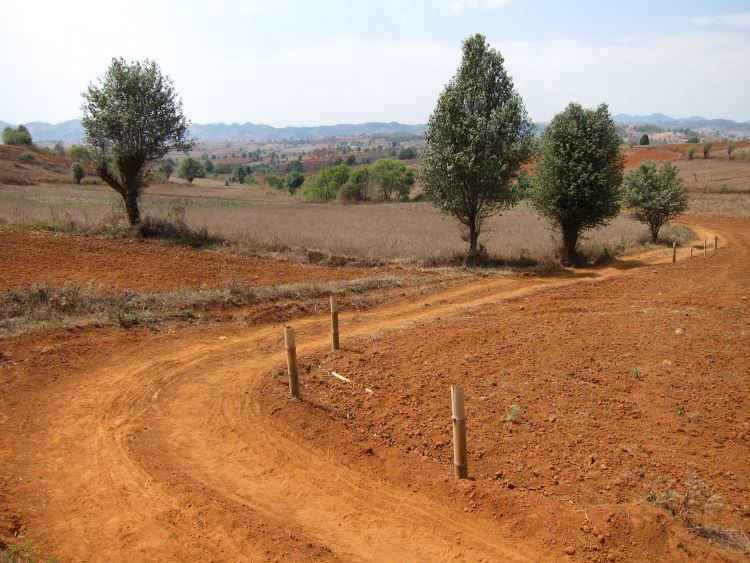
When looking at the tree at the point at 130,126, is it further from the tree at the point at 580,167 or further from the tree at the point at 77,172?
the tree at the point at 77,172

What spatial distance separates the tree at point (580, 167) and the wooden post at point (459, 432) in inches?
662

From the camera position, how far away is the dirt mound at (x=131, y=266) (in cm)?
1522

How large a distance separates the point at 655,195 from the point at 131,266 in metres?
24.3

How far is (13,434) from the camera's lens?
707 centimetres

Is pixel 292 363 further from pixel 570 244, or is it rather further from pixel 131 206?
pixel 131 206

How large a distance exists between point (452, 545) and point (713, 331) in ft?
25.9

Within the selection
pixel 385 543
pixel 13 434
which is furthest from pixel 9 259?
pixel 385 543

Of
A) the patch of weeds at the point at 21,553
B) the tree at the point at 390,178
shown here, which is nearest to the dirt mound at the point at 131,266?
the patch of weeds at the point at 21,553

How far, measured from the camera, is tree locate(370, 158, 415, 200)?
210 ft

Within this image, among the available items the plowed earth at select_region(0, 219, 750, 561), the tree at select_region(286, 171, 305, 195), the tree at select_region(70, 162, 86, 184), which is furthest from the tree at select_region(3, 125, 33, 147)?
the plowed earth at select_region(0, 219, 750, 561)

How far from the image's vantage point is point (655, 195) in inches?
1083

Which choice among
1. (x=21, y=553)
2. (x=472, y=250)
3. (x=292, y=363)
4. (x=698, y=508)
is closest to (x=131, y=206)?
(x=472, y=250)

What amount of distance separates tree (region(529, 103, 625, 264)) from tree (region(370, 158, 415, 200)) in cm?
4327

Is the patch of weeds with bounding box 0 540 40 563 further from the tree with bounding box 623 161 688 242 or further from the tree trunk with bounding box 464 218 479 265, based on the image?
the tree with bounding box 623 161 688 242
